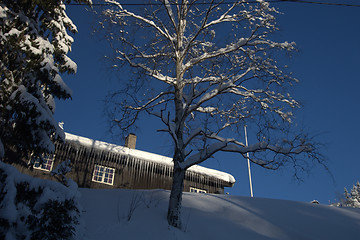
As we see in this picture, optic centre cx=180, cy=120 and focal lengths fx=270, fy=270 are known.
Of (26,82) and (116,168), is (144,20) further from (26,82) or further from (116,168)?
(116,168)

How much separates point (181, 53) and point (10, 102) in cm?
588

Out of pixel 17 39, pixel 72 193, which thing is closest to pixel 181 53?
pixel 17 39

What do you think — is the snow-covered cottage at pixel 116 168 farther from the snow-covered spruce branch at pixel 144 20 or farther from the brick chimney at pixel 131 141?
the snow-covered spruce branch at pixel 144 20

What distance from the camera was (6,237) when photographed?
372cm

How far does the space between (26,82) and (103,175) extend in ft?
34.8

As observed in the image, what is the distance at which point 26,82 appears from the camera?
6461 mm

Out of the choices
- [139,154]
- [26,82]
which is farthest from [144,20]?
[139,154]

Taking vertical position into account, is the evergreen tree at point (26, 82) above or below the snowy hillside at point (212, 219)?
above

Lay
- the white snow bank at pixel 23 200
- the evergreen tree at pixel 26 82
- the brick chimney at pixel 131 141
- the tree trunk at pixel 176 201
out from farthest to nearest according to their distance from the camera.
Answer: the brick chimney at pixel 131 141 → the tree trunk at pixel 176 201 → the evergreen tree at pixel 26 82 → the white snow bank at pixel 23 200

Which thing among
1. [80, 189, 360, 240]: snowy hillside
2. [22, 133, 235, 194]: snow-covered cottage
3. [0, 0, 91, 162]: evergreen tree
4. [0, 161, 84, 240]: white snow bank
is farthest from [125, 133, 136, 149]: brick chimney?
[0, 161, 84, 240]: white snow bank

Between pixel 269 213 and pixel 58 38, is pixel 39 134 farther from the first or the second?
pixel 269 213

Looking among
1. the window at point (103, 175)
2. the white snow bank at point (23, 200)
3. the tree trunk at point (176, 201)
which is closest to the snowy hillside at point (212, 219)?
the tree trunk at point (176, 201)

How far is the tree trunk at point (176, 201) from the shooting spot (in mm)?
6761

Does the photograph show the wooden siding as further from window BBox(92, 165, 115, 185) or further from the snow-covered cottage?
window BBox(92, 165, 115, 185)
